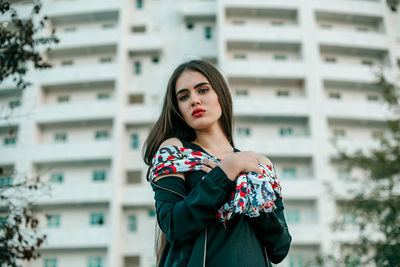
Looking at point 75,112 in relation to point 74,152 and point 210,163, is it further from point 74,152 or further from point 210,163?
point 210,163

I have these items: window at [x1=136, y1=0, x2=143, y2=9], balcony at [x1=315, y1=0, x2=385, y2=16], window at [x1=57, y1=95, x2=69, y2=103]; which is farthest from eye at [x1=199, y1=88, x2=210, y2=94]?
window at [x1=136, y1=0, x2=143, y2=9]

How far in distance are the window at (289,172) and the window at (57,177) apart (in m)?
17.0

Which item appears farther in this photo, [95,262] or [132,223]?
[132,223]

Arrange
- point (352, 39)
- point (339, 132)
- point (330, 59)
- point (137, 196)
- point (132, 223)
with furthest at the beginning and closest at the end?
1. point (330, 59)
2. point (352, 39)
3. point (339, 132)
4. point (132, 223)
5. point (137, 196)

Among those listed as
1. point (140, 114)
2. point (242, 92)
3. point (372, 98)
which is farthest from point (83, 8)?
point (372, 98)

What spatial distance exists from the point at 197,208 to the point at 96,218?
26669 mm

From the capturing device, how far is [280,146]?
86.4 feet

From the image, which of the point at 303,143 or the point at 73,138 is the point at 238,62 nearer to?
the point at 303,143

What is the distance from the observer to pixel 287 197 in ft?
83.5

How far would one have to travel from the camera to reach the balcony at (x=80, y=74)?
2905 cm

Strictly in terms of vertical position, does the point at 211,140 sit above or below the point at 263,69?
below

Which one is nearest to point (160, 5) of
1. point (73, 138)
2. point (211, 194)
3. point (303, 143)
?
point (73, 138)

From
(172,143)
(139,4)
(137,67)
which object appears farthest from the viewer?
(139,4)

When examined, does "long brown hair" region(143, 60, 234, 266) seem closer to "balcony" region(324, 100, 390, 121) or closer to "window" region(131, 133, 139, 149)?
"window" region(131, 133, 139, 149)
